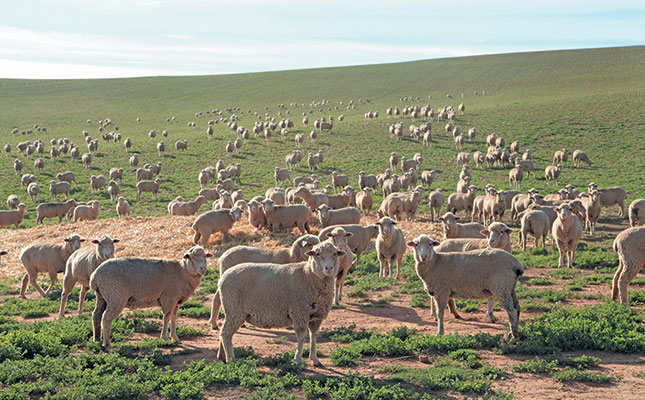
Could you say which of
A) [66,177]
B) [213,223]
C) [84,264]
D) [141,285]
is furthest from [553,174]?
[66,177]

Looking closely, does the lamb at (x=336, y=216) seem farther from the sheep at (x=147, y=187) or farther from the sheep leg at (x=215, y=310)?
the sheep at (x=147, y=187)

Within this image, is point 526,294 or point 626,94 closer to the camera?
point 526,294

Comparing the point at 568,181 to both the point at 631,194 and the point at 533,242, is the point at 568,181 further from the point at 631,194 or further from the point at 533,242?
the point at 533,242

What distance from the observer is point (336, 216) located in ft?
69.2

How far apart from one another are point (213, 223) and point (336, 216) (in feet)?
15.9

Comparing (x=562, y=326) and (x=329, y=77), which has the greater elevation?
(x=329, y=77)

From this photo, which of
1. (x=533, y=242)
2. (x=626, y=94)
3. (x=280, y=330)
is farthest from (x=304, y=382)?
(x=626, y=94)

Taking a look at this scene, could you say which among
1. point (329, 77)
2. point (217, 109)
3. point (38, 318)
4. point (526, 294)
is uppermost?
point (329, 77)

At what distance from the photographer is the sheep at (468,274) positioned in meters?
10.5

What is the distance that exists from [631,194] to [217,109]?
73.4 m

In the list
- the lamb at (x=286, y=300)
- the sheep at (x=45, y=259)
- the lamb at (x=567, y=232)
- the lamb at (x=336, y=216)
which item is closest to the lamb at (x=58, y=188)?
the sheep at (x=45, y=259)

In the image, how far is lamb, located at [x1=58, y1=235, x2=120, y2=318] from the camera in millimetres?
12840

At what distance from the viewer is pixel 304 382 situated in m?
7.92

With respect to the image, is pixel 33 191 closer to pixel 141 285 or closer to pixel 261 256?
pixel 261 256
